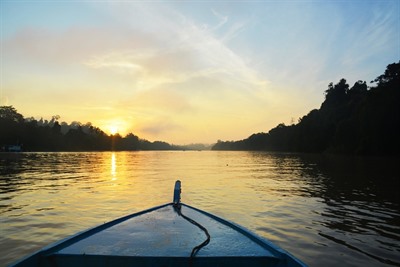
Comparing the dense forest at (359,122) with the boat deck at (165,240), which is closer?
the boat deck at (165,240)

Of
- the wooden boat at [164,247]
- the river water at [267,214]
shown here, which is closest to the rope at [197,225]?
the wooden boat at [164,247]

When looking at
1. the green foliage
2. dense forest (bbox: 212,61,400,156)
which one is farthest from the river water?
the green foliage

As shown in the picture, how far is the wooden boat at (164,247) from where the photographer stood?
4980 mm

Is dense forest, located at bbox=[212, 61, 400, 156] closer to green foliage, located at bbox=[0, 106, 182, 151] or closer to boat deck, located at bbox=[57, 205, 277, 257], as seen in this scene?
boat deck, located at bbox=[57, 205, 277, 257]

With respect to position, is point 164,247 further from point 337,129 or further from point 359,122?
point 337,129

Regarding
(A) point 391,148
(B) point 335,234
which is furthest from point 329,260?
(A) point 391,148

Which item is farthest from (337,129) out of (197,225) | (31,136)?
(31,136)

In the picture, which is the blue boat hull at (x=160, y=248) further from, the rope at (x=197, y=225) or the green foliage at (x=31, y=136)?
the green foliage at (x=31, y=136)

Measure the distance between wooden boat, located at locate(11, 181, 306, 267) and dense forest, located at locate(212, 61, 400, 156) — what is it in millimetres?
86574

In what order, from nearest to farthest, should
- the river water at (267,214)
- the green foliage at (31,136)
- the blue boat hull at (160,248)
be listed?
the blue boat hull at (160,248) → the river water at (267,214) → the green foliage at (31,136)

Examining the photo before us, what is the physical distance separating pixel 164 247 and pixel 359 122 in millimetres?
97486

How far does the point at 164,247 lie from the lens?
5.57 m

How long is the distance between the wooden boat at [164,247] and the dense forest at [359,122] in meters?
86.6

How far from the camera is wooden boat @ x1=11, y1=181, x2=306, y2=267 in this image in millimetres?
4980
